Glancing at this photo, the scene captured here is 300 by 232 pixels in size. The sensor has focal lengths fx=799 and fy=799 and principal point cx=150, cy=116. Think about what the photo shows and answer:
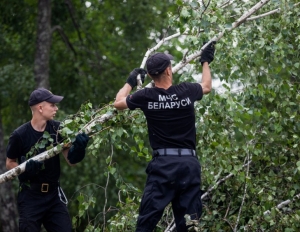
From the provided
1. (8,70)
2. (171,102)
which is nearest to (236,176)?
(171,102)

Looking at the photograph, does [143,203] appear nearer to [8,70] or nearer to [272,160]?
[272,160]

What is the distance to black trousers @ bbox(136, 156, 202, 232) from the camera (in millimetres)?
5949

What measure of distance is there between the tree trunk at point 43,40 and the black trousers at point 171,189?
7968mm

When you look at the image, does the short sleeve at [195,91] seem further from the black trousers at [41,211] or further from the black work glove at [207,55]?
the black trousers at [41,211]

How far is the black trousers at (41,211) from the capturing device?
6.71 meters

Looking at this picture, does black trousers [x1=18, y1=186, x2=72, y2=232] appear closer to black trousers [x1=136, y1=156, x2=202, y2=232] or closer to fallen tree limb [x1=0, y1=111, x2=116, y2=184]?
fallen tree limb [x1=0, y1=111, x2=116, y2=184]

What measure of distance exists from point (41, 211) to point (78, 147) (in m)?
0.73

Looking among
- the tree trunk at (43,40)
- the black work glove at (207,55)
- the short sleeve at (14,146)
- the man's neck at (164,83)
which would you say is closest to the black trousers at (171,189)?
the man's neck at (164,83)

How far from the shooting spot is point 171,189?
19.7ft

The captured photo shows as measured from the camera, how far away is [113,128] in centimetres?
682

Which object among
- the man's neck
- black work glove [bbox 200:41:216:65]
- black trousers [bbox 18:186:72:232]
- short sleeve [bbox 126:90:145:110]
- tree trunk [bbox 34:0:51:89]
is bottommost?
black trousers [bbox 18:186:72:232]

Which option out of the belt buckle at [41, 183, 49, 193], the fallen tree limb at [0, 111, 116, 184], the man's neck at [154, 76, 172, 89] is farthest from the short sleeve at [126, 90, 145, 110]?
the belt buckle at [41, 183, 49, 193]

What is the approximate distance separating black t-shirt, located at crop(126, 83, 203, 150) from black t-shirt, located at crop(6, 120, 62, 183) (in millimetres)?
1025

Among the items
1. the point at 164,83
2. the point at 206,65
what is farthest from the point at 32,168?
the point at 206,65
